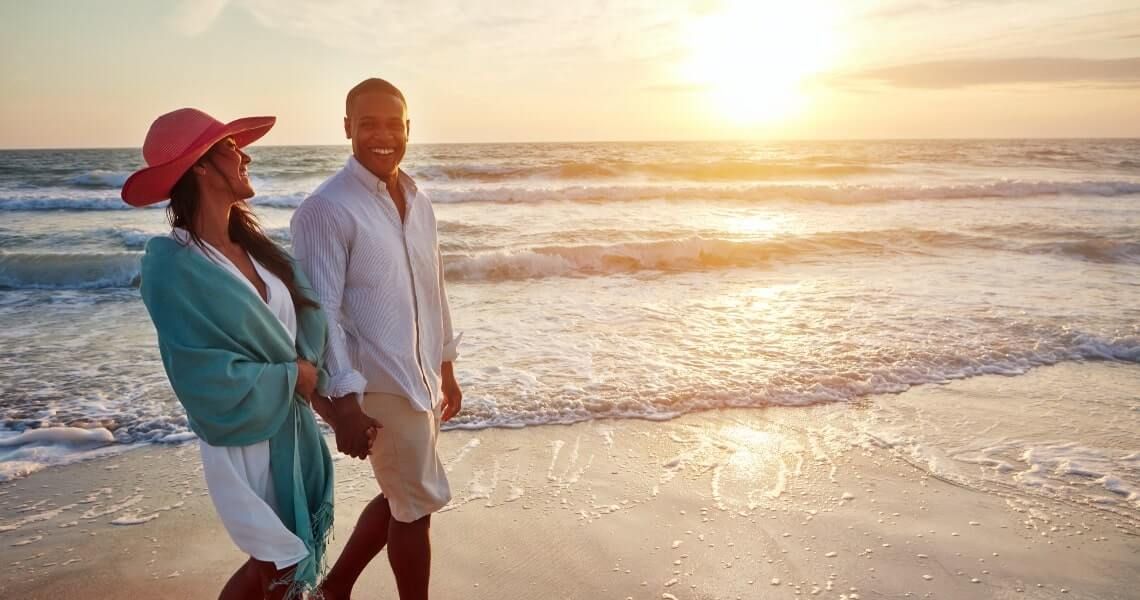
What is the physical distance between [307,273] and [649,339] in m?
5.30

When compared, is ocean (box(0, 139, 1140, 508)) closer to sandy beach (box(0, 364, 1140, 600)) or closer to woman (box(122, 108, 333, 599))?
sandy beach (box(0, 364, 1140, 600))

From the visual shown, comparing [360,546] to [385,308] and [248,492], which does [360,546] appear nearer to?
[248,492]

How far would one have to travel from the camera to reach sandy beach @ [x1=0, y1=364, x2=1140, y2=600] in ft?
10.4

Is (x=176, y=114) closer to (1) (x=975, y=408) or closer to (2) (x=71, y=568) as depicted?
(2) (x=71, y=568)

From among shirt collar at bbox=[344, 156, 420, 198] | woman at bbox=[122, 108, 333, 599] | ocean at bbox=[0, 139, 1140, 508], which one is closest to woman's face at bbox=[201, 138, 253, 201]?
→ woman at bbox=[122, 108, 333, 599]

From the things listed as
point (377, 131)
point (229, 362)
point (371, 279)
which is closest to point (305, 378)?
point (229, 362)

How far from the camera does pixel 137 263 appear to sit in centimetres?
1123

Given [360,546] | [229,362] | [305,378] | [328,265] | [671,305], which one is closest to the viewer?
[229,362]

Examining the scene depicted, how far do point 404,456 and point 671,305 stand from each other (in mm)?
6834

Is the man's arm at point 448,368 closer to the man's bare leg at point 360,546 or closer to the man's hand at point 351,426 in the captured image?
the man's bare leg at point 360,546

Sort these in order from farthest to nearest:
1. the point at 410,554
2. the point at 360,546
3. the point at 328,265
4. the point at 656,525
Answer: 1. the point at 656,525
2. the point at 360,546
3. the point at 410,554
4. the point at 328,265

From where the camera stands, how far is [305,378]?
2.09m

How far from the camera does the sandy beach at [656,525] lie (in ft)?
10.4

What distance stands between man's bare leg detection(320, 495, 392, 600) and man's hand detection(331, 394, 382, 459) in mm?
508
